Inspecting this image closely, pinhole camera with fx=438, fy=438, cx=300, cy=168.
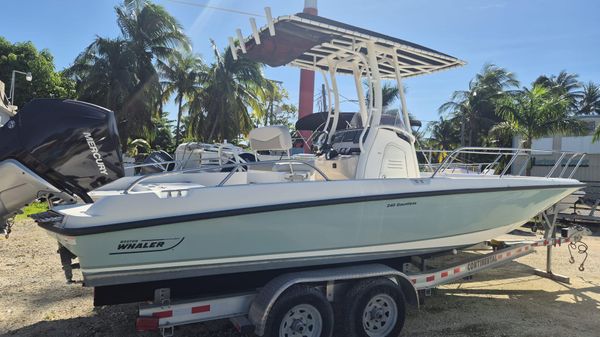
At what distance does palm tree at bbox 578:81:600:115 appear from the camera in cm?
3784

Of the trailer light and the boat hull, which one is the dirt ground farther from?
the trailer light

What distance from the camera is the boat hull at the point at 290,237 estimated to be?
3010 mm

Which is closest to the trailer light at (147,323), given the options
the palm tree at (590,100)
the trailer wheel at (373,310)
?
the trailer wheel at (373,310)

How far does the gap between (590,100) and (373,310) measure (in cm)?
4364

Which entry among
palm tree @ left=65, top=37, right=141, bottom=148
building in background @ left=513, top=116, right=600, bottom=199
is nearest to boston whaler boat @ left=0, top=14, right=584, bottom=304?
building in background @ left=513, top=116, right=600, bottom=199

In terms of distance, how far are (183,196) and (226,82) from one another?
21852 mm

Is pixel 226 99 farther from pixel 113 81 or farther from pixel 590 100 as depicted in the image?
pixel 590 100

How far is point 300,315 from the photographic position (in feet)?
11.4

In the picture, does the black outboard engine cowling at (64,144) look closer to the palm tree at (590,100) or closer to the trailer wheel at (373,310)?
the trailer wheel at (373,310)

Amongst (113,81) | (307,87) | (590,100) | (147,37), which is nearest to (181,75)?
(147,37)

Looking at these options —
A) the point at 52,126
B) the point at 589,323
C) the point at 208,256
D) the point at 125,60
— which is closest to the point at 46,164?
the point at 52,126

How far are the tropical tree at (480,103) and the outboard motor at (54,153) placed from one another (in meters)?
28.2

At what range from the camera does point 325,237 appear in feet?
11.7

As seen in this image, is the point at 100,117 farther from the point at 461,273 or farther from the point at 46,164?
the point at 461,273
